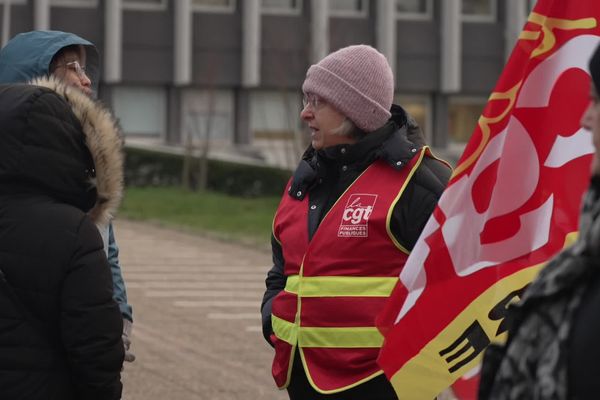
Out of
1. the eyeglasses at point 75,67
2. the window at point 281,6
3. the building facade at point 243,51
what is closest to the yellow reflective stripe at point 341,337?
the eyeglasses at point 75,67

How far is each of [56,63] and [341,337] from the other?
1.43 metres

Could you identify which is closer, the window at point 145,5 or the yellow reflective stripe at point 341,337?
the yellow reflective stripe at point 341,337

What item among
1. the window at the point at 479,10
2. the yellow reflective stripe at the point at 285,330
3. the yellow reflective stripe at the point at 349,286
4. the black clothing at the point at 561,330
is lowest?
the window at the point at 479,10

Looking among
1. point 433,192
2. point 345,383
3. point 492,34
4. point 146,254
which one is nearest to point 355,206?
point 433,192

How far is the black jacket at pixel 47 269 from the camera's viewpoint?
4293 mm

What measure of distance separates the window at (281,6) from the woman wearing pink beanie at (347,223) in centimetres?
4851

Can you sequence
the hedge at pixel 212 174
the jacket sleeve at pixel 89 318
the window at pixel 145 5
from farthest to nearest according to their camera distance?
the window at pixel 145 5
the hedge at pixel 212 174
the jacket sleeve at pixel 89 318

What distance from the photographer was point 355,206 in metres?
5.00

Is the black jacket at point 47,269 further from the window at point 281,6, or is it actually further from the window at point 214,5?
the window at point 281,6

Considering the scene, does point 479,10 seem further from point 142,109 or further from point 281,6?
point 142,109

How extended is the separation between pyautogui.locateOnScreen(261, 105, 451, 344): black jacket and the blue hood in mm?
941

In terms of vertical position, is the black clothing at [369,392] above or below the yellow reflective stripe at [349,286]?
below

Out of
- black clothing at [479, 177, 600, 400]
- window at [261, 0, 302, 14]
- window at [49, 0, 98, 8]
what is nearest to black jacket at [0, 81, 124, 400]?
black clothing at [479, 177, 600, 400]

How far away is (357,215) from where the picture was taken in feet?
16.4
